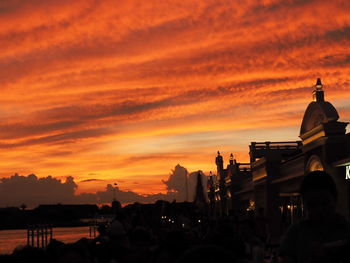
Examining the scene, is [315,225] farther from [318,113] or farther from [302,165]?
[302,165]

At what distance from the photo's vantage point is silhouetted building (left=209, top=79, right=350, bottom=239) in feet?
87.3

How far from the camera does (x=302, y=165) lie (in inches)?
1364

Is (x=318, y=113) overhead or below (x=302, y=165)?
overhead

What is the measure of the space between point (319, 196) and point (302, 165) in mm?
31458

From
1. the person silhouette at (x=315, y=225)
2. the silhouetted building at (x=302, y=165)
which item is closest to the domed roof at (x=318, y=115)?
the silhouetted building at (x=302, y=165)

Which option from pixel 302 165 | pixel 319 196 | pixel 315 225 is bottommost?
pixel 315 225

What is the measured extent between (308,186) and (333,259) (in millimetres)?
560

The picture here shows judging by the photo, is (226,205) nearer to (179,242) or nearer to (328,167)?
(328,167)

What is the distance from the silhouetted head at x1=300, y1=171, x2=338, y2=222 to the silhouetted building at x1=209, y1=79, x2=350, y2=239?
862 inches

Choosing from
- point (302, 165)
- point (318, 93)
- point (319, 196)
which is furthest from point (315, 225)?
point (302, 165)

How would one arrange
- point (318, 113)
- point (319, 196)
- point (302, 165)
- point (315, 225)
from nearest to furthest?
point (319, 196), point (315, 225), point (318, 113), point (302, 165)

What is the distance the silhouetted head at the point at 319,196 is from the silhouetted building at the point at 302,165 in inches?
862

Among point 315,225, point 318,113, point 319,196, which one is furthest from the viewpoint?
point 318,113

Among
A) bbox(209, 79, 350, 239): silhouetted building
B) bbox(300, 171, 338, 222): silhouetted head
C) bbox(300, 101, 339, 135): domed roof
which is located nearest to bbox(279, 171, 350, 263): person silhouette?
bbox(300, 171, 338, 222): silhouetted head
